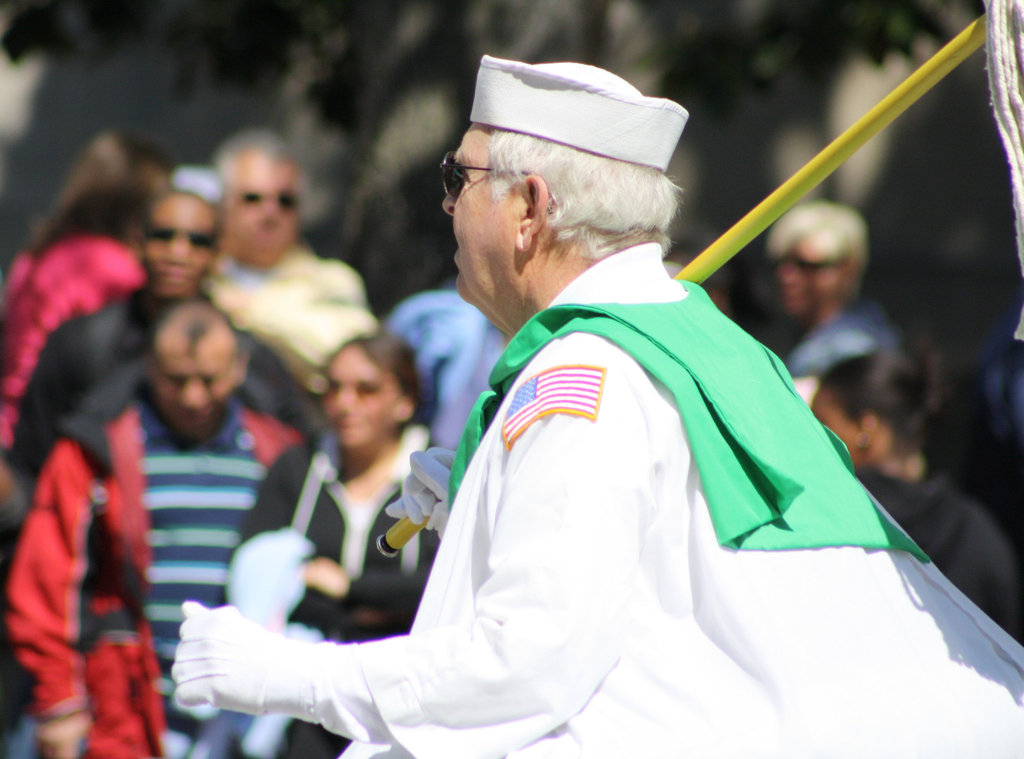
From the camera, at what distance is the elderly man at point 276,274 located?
4.84 m

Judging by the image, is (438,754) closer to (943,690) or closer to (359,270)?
(943,690)

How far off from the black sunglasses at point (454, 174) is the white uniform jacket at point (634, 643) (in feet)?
1.41

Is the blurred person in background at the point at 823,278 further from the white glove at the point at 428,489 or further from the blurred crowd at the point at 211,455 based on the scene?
the white glove at the point at 428,489

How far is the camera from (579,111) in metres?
2.17

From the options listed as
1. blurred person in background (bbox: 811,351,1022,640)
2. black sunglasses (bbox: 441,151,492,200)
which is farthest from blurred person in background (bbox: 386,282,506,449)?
black sunglasses (bbox: 441,151,492,200)

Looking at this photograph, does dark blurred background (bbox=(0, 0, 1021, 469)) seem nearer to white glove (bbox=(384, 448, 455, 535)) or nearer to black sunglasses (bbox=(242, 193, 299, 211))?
black sunglasses (bbox=(242, 193, 299, 211))

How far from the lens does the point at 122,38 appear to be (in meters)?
7.70

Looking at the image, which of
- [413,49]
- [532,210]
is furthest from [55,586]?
[413,49]

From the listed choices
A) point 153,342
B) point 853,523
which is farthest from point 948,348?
point 853,523

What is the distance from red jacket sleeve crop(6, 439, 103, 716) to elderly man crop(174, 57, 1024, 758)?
6.71ft

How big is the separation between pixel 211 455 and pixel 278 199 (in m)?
1.29

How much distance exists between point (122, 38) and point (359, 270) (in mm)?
2477

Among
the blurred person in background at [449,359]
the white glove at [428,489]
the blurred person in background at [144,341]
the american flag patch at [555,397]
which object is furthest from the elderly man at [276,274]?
the american flag patch at [555,397]

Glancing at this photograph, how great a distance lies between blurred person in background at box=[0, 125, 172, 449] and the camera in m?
4.60
